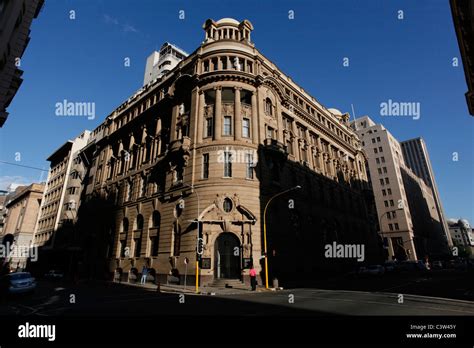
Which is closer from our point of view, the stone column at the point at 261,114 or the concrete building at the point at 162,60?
the stone column at the point at 261,114

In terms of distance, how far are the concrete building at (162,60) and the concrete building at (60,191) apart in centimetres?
2643

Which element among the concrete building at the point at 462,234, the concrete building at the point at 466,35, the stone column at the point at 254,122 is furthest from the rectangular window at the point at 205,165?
the concrete building at the point at 462,234

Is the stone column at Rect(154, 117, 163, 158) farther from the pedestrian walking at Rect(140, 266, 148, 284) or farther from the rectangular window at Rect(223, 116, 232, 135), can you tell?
the pedestrian walking at Rect(140, 266, 148, 284)

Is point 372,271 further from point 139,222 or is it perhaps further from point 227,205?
point 139,222

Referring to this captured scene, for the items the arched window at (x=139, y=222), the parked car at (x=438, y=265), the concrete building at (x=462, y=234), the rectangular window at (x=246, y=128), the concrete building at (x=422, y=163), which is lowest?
the parked car at (x=438, y=265)

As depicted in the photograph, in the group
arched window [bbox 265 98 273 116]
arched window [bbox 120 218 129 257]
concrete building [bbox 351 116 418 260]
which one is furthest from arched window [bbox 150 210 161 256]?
concrete building [bbox 351 116 418 260]

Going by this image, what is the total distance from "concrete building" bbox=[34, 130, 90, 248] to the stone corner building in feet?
37.4

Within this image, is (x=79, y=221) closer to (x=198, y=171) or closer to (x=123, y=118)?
(x=123, y=118)

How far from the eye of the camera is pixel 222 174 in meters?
26.8

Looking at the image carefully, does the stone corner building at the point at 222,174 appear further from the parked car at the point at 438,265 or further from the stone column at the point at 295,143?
the parked car at the point at 438,265

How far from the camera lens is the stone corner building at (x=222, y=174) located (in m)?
25.6

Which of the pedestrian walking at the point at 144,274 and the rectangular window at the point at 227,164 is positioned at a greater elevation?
the rectangular window at the point at 227,164

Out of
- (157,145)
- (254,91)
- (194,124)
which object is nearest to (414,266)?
(254,91)

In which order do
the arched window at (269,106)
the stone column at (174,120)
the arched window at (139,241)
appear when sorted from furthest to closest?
1. the arched window at (269,106)
2. the stone column at (174,120)
3. the arched window at (139,241)
